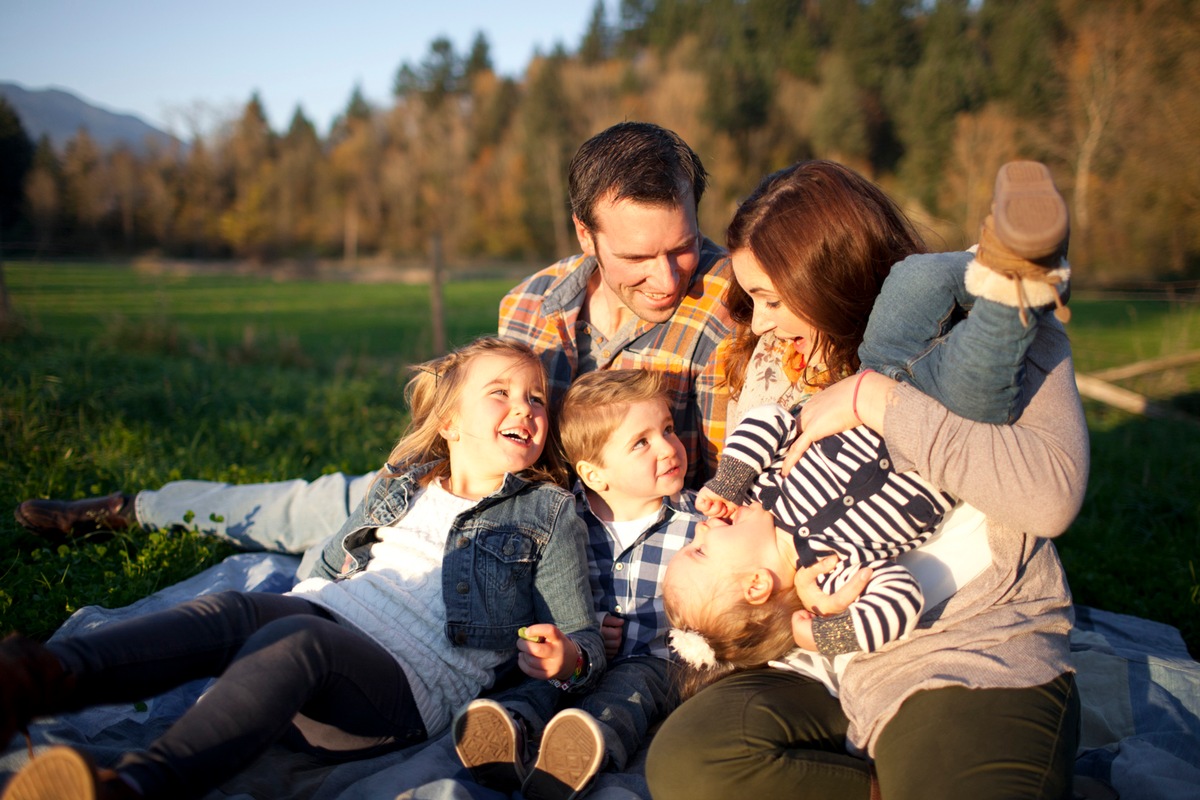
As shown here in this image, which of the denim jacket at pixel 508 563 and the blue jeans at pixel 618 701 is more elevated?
the denim jacket at pixel 508 563

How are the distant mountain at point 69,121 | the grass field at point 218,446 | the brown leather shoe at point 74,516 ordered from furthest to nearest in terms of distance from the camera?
the distant mountain at point 69,121 → the brown leather shoe at point 74,516 → the grass field at point 218,446

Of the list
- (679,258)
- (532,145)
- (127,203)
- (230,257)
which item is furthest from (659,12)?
(679,258)

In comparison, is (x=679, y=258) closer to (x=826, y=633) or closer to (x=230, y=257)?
(x=826, y=633)

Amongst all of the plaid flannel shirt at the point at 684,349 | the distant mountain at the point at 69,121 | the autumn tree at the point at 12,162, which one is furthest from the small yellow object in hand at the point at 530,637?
the autumn tree at the point at 12,162

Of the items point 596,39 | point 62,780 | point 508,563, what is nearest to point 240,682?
point 62,780

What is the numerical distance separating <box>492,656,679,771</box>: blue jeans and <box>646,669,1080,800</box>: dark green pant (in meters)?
0.25

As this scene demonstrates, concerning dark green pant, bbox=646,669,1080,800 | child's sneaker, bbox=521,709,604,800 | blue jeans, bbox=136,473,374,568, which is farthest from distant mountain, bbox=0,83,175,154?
dark green pant, bbox=646,669,1080,800

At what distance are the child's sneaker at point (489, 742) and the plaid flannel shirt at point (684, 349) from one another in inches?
54.2

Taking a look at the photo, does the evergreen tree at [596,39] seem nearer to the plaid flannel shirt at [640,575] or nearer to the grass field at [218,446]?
the grass field at [218,446]

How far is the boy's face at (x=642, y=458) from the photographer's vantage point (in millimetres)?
2955

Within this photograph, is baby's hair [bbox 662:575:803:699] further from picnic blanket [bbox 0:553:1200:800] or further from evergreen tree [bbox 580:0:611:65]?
evergreen tree [bbox 580:0:611:65]

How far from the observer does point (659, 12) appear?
221 ft

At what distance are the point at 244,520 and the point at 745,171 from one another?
45555 mm

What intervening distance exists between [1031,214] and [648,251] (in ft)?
5.61
